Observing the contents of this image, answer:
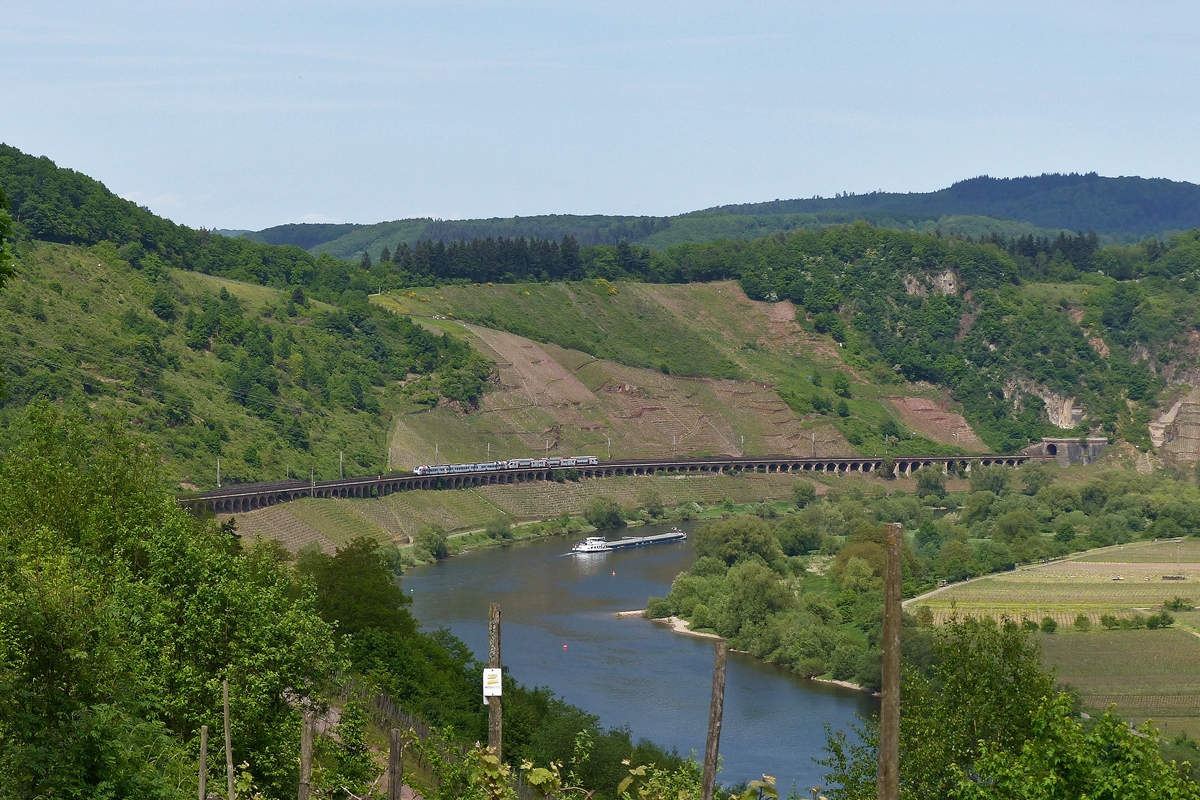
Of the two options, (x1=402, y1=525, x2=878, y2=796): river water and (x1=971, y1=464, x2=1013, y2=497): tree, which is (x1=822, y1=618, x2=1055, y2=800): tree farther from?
(x1=971, y1=464, x2=1013, y2=497): tree

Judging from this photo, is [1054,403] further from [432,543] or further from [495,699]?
[495,699]

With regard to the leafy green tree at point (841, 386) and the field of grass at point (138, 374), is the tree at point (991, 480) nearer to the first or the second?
the leafy green tree at point (841, 386)

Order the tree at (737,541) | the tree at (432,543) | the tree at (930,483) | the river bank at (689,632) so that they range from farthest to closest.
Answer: the tree at (930,483), the tree at (432,543), the tree at (737,541), the river bank at (689,632)

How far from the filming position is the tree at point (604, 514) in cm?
12269

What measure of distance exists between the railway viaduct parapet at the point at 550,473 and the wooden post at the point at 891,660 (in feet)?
199

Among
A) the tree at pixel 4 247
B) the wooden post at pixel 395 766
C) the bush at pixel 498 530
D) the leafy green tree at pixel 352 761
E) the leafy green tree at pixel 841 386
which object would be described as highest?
the tree at pixel 4 247

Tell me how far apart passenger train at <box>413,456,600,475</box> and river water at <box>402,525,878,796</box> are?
20.3 metres

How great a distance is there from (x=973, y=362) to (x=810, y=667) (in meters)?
118

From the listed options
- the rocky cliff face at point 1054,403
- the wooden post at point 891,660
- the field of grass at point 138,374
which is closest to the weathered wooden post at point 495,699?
the wooden post at point 891,660

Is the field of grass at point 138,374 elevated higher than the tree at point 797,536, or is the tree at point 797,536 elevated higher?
the field of grass at point 138,374

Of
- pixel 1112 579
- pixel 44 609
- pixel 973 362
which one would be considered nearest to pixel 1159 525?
pixel 1112 579

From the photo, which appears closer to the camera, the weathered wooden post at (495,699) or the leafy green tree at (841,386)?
the weathered wooden post at (495,699)

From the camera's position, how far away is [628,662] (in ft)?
230

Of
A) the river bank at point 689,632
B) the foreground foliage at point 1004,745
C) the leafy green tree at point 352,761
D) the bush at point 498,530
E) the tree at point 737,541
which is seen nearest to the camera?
the foreground foliage at point 1004,745
